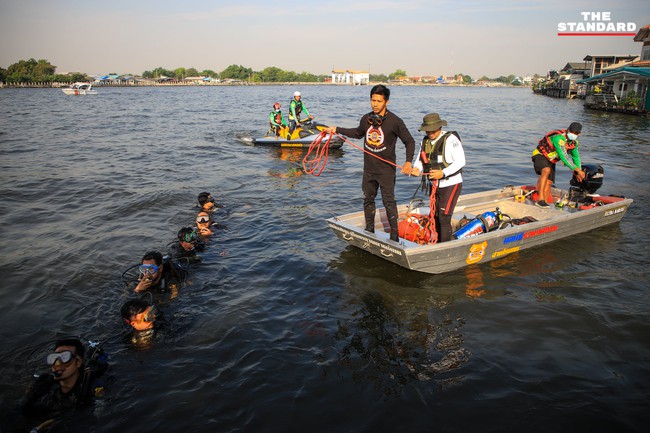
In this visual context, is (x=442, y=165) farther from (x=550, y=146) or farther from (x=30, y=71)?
(x=30, y=71)

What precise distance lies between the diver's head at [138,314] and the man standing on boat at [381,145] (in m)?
3.74

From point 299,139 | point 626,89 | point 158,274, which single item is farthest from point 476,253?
point 626,89

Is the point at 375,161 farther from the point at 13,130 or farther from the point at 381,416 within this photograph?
the point at 13,130

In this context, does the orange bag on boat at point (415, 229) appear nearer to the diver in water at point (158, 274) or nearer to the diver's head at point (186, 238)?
the diver in water at point (158, 274)

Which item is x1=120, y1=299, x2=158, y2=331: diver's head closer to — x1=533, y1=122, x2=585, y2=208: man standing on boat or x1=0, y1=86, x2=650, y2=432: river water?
x1=0, y1=86, x2=650, y2=432: river water

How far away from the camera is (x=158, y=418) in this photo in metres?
4.56

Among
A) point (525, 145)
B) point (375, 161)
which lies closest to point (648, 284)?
point (375, 161)

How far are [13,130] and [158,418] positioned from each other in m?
31.8

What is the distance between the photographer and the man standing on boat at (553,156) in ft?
31.1

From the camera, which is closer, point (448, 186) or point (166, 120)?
point (448, 186)

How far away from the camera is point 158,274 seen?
6996mm

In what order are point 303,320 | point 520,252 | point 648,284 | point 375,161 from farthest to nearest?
point 520,252 → point 648,284 → point 375,161 → point 303,320

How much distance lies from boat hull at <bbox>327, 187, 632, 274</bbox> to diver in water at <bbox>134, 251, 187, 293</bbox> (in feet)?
9.00

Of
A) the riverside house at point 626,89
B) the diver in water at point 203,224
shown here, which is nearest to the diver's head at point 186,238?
the diver in water at point 203,224
